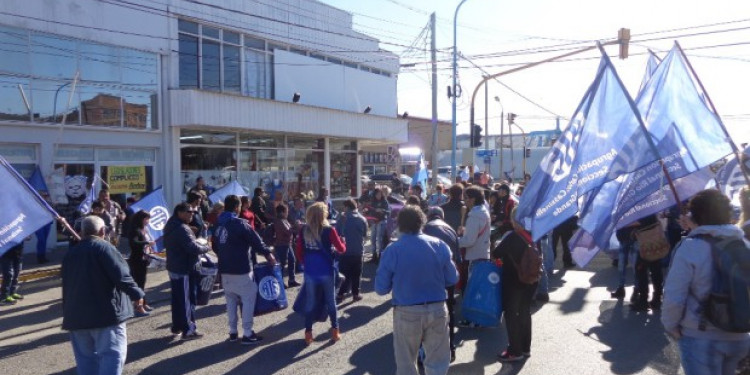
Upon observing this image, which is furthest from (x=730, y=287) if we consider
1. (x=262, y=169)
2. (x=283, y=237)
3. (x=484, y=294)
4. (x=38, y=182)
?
(x=262, y=169)

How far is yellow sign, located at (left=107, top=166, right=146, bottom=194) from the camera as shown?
587 inches

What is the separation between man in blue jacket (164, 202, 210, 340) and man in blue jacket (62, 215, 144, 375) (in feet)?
6.98

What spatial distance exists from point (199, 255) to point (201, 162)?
10.6 m

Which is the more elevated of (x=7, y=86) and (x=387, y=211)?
(x=7, y=86)

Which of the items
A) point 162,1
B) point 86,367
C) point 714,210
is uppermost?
point 162,1

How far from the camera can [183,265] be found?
23.4 feet

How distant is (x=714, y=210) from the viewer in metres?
3.68

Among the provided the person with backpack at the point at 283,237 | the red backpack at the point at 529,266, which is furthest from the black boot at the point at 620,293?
the person with backpack at the point at 283,237

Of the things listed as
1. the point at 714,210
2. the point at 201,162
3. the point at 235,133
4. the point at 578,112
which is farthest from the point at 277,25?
the point at 714,210

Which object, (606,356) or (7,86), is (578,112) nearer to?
(606,356)

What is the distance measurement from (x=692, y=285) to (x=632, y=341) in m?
3.60

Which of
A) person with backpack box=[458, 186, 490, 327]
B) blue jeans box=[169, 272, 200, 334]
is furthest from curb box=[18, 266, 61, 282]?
person with backpack box=[458, 186, 490, 327]

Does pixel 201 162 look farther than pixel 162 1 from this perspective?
Yes

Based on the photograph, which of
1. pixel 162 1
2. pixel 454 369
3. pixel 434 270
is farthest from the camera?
pixel 162 1
